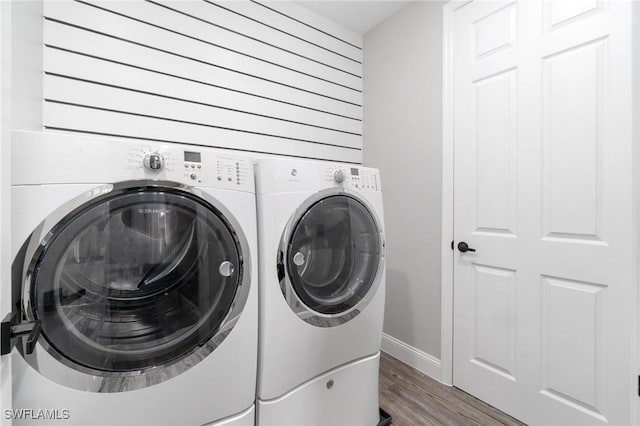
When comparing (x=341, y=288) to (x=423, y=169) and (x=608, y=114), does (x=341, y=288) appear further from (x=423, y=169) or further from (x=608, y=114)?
(x=608, y=114)

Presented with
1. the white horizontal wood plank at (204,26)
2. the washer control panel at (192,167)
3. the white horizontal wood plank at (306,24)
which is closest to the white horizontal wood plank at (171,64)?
the white horizontal wood plank at (204,26)

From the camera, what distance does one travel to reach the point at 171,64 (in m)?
1.67

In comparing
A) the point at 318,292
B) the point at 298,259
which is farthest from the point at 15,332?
the point at 318,292

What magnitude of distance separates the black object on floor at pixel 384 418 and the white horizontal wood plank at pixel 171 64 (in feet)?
6.80

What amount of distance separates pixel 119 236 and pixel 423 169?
1.82 m

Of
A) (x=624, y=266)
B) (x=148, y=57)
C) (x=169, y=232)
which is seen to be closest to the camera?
(x=169, y=232)

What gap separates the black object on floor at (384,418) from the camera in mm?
1486

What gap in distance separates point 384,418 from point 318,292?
2.84ft

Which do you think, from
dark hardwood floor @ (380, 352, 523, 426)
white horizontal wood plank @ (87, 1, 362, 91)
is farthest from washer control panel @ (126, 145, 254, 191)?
dark hardwood floor @ (380, 352, 523, 426)

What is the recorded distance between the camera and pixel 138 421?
34.2 inches

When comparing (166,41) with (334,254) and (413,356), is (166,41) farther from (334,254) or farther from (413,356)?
(413,356)

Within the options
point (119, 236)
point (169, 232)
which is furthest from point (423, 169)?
point (119, 236)

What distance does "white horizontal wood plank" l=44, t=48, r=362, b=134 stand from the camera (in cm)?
140

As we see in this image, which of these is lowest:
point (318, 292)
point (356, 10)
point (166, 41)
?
point (318, 292)
